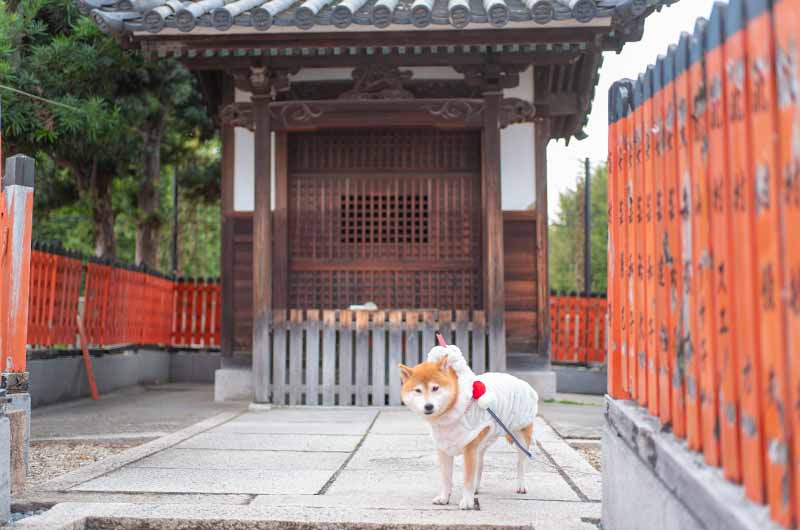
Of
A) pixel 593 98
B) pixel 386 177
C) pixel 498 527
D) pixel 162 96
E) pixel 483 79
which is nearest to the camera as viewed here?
pixel 498 527

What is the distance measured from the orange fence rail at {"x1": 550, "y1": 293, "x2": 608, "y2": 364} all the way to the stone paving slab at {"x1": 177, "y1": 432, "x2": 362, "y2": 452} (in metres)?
8.66

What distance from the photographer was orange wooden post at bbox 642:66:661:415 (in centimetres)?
312

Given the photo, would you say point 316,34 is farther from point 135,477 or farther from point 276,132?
point 135,477

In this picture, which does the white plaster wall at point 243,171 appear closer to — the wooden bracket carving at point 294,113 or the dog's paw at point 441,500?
the wooden bracket carving at point 294,113

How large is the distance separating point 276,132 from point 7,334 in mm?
5424

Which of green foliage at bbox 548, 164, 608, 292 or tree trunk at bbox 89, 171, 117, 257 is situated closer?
tree trunk at bbox 89, 171, 117, 257

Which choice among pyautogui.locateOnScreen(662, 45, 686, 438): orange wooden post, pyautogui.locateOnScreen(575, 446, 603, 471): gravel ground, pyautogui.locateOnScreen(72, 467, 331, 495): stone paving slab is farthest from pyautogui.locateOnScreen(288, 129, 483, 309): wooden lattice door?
pyautogui.locateOnScreen(662, 45, 686, 438): orange wooden post

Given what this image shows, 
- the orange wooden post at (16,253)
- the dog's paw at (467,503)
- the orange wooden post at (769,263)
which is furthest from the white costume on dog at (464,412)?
the orange wooden post at (16,253)

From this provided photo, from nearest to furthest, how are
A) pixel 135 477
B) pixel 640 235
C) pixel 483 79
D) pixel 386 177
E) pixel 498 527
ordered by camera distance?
pixel 640 235
pixel 498 527
pixel 135 477
pixel 483 79
pixel 386 177

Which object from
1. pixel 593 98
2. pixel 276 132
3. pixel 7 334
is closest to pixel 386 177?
pixel 276 132

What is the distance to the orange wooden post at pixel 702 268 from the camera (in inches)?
94.0

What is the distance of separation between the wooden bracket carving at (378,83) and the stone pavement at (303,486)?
13.8 feet

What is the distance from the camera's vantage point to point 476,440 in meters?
4.04

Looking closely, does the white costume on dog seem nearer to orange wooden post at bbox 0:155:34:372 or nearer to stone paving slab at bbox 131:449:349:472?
stone paving slab at bbox 131:449:349:472
